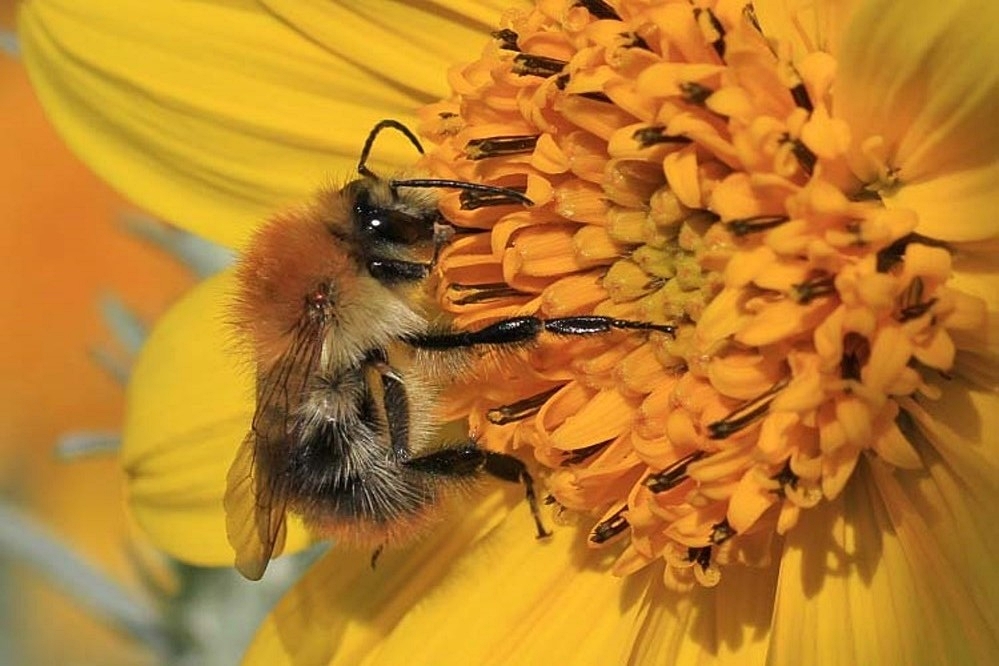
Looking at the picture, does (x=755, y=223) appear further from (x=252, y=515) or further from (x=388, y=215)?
(x=252, y=515)

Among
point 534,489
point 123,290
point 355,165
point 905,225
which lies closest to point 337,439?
point 534,489

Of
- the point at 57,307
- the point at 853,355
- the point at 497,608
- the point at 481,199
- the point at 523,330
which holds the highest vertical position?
the point at 853,355

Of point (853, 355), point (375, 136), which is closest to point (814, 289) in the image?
point (853, 355)

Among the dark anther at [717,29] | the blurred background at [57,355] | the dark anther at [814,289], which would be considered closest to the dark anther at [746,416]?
the dark anther at [814,289]

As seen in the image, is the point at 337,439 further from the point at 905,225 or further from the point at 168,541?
the point at 905,225

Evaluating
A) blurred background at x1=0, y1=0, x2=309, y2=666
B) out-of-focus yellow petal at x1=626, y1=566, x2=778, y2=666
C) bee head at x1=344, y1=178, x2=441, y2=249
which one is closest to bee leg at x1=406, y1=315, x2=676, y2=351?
bee head at x1=344, y1=178, x2=441, y2=249

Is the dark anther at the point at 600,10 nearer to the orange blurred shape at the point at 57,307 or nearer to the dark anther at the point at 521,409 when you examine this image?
the dark anther at the point at 521,409

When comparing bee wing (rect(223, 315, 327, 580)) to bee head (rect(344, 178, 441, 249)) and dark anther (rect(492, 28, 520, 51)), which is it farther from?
dark anther (rect(492, 28, 520, 51))

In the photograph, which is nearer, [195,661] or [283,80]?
[283,80]
